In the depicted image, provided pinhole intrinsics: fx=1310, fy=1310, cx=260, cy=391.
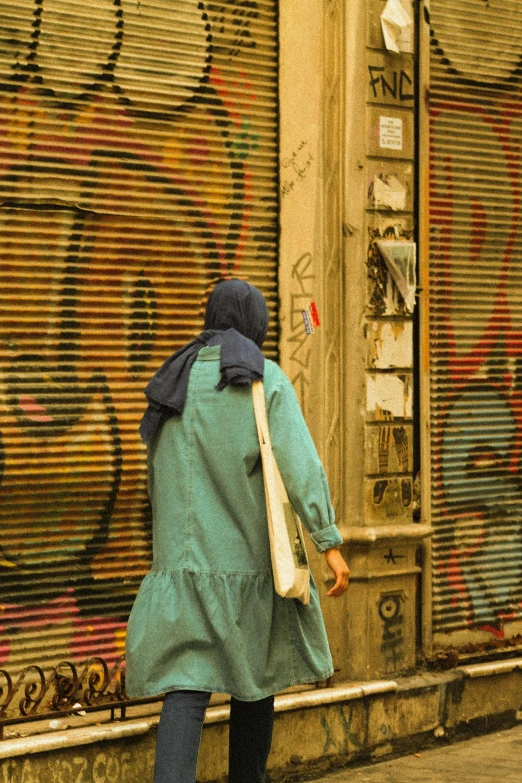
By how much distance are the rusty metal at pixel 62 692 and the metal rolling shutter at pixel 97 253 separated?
95mm

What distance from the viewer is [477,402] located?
685 centimetres

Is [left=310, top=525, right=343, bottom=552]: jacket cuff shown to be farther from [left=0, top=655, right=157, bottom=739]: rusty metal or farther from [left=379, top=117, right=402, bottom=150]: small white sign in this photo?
[left=379, top=117, right=402, bottom=150]: small white sign

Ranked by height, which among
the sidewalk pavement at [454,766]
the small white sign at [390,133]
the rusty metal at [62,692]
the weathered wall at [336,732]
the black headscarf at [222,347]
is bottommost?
the sidewalk pavement at [454,766]

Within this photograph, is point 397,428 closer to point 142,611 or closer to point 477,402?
point 477,402

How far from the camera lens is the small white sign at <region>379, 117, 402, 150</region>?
6.22m

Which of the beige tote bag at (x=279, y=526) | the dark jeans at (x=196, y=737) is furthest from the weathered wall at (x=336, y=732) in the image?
the beige tote bag at (x=279, y=526)

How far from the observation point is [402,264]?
624 centimetres

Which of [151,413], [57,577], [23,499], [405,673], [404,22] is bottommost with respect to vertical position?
[405,673]

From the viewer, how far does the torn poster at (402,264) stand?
20.3 ft

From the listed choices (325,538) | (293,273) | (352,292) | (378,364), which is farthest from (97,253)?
(325,538)

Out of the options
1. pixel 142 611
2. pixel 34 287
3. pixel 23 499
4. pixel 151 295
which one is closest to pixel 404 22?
pixel 151 295

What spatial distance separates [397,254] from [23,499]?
215 cm

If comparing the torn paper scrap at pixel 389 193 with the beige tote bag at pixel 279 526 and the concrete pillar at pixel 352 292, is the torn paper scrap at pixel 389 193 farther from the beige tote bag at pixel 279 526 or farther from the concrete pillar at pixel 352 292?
the beige tote bag at pixel 279 526

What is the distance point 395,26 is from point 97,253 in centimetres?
191
